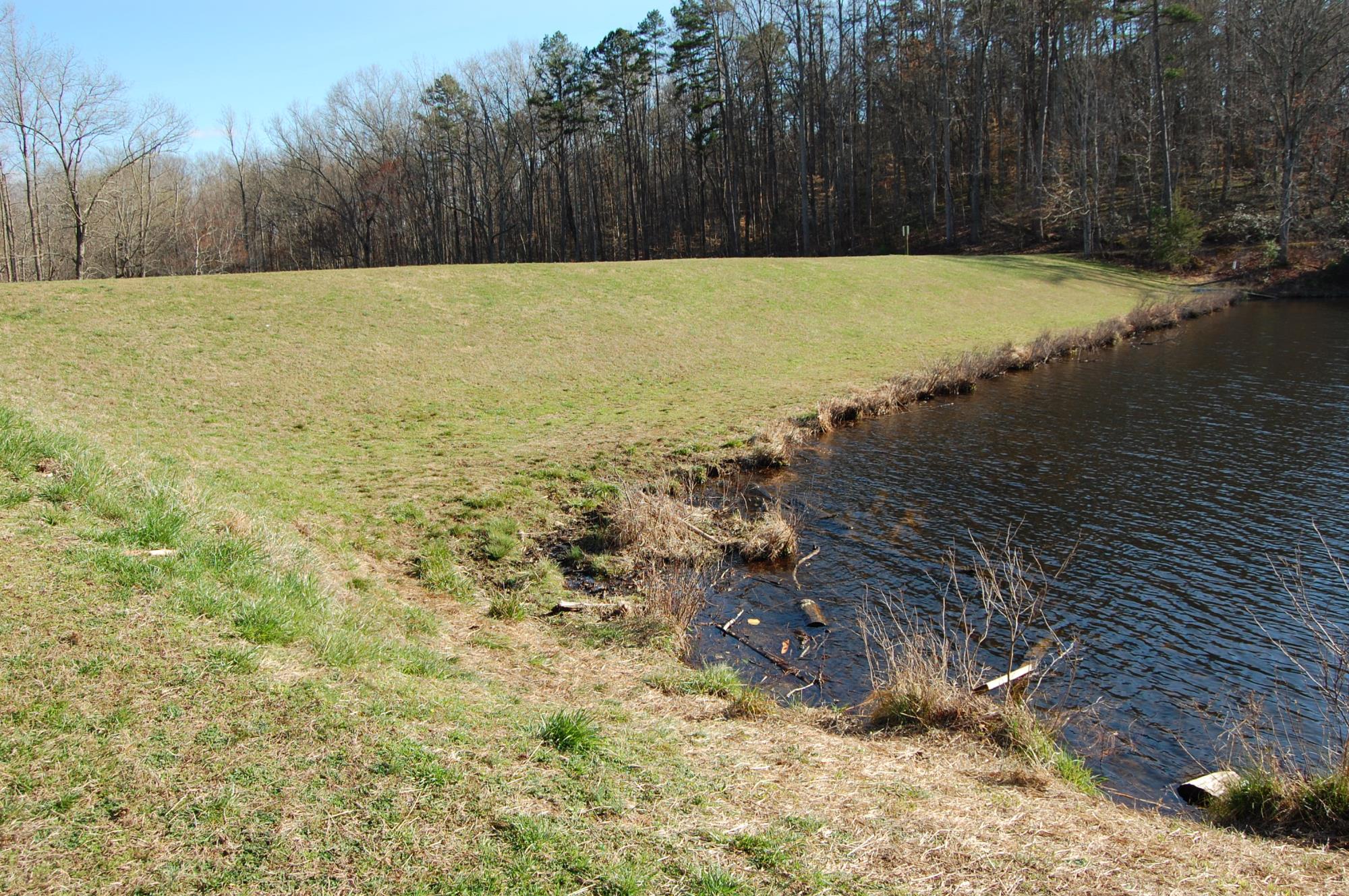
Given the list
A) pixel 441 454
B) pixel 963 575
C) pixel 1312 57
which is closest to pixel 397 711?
pixel 963 575

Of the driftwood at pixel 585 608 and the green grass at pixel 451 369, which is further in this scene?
the green grass at pixel 451 369

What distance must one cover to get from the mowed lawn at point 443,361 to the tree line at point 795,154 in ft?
79.0

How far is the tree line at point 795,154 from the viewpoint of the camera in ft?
152

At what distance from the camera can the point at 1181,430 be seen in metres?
17.0

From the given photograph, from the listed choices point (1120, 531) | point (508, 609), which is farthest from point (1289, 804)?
point (1120, 531)

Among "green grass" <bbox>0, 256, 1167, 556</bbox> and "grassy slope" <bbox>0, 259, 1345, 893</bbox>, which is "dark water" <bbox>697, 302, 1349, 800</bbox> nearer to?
"grassy slope" <bbox>0, 259, 1345, 893</bbox>

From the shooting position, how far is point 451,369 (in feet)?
60.7

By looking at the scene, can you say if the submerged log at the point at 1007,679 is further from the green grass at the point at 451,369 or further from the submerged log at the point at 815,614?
the green grass at the point at 451,369

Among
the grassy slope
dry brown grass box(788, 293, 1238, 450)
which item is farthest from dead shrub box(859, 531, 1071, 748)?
dry brown grass box(788, 293, 1238, 450)

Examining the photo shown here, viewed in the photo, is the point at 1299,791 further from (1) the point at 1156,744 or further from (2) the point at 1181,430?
(2) the point at 1181,430

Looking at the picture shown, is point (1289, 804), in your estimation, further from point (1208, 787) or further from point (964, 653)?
point (964, 653)

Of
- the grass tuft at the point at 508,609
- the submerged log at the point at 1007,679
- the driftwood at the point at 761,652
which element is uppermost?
the grass tuft at the point at 508,609

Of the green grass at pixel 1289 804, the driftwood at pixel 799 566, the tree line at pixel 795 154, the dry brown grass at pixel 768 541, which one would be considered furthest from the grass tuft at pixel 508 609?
the tree line at pixel 795 154

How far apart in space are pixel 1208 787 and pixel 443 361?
55.3 feet
